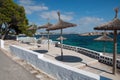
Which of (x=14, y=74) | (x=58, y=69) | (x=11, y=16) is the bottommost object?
(x=14, y=74)

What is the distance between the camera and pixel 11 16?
83.6ft

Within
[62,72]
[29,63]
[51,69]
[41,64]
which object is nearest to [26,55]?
[29,63]

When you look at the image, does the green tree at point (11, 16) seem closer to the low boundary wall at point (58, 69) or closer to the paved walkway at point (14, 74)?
the low boundary wall at point (58, 69)

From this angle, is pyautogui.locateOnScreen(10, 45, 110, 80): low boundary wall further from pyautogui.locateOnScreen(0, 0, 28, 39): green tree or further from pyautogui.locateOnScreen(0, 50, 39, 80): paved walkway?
pyautogui.locateOnScreen(0, 0, 28, 39): green tree

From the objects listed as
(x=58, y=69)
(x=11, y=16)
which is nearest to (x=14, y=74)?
(x=58, y=69)

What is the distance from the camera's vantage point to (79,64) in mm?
9906

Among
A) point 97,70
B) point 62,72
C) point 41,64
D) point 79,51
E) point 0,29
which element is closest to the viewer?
point 62,72

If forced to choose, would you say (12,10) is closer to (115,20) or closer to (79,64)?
(79,64)

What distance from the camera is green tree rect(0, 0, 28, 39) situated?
24.7m

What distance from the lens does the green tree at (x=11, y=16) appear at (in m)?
24.7

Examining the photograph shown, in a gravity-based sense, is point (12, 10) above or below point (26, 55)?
above

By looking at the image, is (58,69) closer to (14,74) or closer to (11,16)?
(14,74)

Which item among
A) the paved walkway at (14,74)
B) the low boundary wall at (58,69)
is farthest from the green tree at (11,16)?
the paved walkway at (14,74)

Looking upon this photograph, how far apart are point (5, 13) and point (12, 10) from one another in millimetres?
1313
